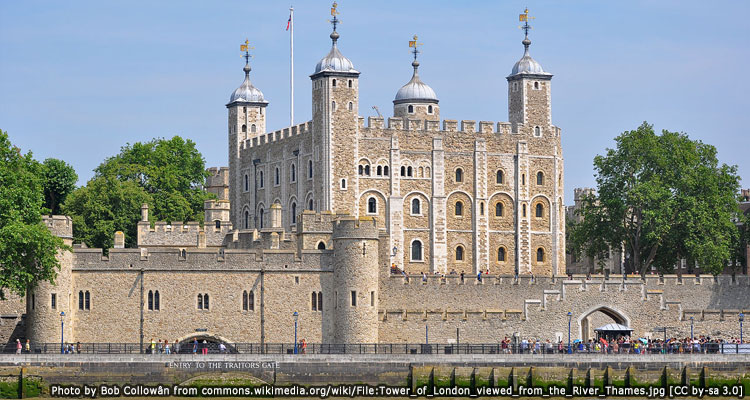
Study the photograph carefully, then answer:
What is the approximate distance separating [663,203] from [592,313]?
54.4ft

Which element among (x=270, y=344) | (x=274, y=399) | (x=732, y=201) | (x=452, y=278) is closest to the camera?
(x=274, y=399)

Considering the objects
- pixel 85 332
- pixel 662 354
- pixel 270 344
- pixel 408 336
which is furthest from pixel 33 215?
pixel 662 354

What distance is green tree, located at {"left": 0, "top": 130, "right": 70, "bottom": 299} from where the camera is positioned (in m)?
76.8

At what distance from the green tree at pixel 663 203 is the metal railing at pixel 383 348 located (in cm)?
2152

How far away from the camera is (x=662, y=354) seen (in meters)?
77.2

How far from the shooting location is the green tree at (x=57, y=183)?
10862 cm

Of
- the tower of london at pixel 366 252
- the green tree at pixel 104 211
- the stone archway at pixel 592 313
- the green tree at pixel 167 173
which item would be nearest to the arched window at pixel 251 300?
the tower of london at pixel 366 252

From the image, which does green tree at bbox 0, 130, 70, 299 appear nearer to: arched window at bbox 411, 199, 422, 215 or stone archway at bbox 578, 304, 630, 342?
stone archway at bbox 578, 304, 630, 342

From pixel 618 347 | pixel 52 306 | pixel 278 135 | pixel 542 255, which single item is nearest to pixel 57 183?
pixel 278 135

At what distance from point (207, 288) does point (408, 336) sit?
349 inches

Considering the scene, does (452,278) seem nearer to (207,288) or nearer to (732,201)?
(207,288)

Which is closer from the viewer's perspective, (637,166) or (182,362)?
(182,362)

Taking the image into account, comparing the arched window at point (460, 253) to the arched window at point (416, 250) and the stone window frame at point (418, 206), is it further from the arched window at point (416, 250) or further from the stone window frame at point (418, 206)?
the stone window frame at point (418, 206)

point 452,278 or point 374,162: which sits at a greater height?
point 374,162
